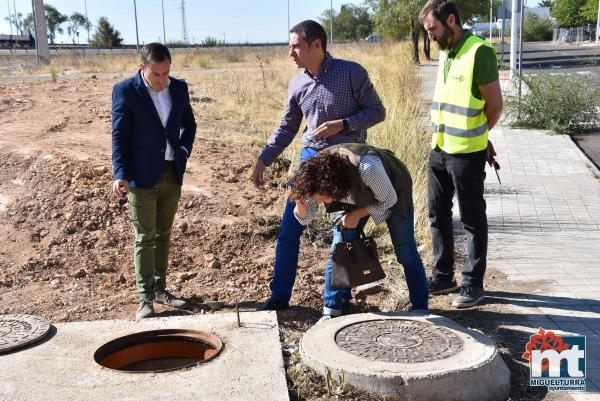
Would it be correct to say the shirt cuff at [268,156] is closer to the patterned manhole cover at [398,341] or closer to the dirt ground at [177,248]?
the dirt ground at [177,248]

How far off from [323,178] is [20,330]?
212cm

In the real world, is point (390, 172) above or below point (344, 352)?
above

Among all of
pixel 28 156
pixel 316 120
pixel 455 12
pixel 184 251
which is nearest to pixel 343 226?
pixel 316 120

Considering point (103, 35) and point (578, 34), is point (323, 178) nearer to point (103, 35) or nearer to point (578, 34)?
point (103, 35)

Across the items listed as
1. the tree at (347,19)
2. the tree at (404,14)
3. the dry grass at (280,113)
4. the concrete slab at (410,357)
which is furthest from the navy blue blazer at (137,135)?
the tree at (347,19)

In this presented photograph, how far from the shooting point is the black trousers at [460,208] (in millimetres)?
4793

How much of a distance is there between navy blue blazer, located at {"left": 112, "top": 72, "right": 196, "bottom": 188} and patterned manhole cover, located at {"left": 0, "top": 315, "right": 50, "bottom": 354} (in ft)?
3.46

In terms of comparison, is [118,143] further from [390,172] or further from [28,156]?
[28,156]

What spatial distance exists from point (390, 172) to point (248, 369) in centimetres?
139

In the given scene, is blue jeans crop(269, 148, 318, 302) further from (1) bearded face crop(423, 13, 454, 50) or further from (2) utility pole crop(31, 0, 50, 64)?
(2) utility pole crop(31, 0, 50, 64)

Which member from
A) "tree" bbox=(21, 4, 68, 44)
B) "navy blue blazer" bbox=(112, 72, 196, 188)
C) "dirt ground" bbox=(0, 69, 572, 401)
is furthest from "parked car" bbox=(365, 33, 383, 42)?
"tree" bbox=(21, 4, 68, 44)

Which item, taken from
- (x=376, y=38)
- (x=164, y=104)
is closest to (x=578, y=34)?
(x=376, y=38)

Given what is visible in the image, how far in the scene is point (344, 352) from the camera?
3867 millimetres

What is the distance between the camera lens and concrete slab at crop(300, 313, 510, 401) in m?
3.57
